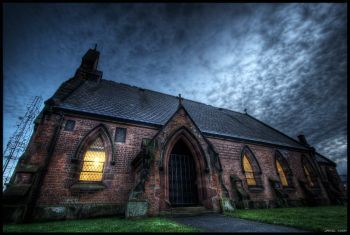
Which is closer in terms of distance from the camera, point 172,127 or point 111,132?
point 172,127

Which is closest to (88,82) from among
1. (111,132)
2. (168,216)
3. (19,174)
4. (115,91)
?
(115,91)

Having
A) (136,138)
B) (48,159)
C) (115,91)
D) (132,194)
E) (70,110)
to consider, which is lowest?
(132,194)

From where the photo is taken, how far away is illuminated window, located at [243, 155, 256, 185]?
45.9ft

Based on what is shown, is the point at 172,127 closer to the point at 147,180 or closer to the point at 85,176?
the point at 147,180

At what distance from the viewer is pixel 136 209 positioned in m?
7.27

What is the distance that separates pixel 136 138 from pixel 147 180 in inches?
149

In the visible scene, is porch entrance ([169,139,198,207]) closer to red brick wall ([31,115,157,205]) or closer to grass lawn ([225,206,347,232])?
red brick wall ([31,115,157,205])

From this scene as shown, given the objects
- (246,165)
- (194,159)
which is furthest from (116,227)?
(246,165)

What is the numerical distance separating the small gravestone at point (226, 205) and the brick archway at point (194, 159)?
0.65 metres

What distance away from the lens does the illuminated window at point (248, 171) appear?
550 inches

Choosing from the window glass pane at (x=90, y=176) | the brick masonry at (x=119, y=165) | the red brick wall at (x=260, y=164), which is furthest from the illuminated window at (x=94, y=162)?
the red brick wall at (x=260, y=164)

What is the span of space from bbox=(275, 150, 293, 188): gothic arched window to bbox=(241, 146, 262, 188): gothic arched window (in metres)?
2.53

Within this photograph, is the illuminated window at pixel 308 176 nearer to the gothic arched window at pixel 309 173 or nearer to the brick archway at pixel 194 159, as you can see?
the gothic arched window at pixel 309 173

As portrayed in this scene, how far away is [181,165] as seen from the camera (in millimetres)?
10797
